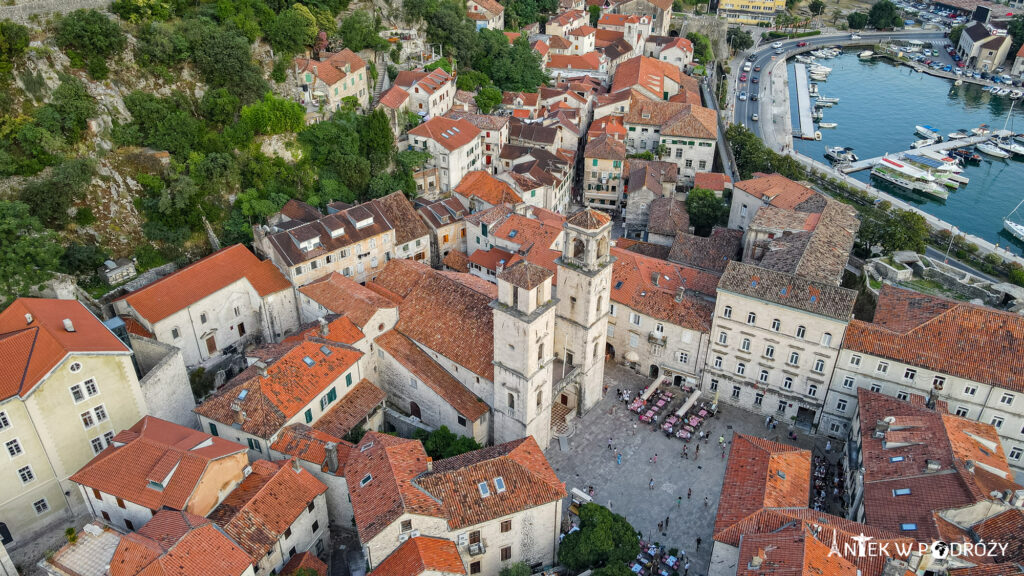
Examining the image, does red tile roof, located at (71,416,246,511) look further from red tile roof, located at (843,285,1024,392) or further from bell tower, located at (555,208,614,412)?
red tile roof, located at (843,285,1024,392)

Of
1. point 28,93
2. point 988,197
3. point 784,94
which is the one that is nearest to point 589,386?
point 28,93

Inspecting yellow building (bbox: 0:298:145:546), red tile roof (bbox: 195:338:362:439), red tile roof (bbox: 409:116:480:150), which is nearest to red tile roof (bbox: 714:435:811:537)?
red tile roof (bbox: 195:338:362:439)

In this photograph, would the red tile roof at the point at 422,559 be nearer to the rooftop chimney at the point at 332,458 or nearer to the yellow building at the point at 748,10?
the rooftop chimney at the point at 332,458

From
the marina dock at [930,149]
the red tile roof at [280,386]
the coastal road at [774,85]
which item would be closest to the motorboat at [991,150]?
the marina dock at [930,149]

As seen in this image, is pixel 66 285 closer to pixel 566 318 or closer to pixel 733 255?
pixel 566 318

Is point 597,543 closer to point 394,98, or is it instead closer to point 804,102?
point 394,98

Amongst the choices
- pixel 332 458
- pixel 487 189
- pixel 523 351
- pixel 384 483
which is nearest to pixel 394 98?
pixel 487 189
